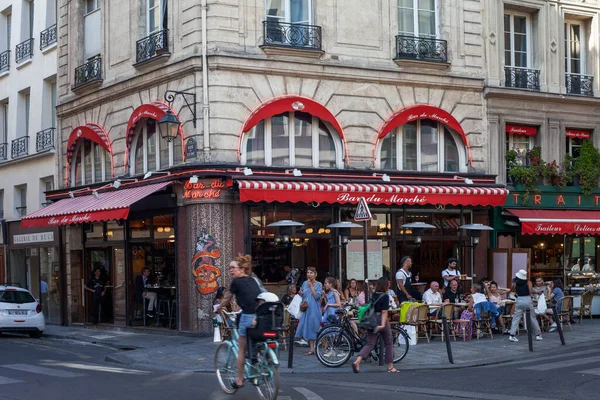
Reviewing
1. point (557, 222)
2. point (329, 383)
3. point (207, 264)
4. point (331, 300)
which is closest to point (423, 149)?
point (557, 222)

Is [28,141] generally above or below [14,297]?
above

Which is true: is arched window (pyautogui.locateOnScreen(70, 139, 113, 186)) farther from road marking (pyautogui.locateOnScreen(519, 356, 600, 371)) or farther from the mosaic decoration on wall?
road marking (pyautogui.locateOnScreen(519, 356, 600, 371))

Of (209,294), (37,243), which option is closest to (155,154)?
(209,294)

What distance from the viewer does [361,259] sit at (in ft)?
71.4

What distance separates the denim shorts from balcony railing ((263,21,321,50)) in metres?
10.9

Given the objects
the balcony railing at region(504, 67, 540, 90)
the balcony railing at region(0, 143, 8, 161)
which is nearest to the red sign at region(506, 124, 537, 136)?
the balcony railing at region(504, 67, 540, 90)

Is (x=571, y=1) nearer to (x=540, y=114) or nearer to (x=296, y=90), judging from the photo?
(x=540, y=114)

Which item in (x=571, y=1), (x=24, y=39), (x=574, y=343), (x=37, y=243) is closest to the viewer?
(x=574, y=343)

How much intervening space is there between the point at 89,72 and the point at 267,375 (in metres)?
16.0

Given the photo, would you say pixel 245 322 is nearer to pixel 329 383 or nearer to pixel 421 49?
pixel 329 383

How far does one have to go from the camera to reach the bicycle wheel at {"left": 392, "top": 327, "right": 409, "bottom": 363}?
15.2 m

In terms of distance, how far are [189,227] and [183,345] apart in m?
2.91

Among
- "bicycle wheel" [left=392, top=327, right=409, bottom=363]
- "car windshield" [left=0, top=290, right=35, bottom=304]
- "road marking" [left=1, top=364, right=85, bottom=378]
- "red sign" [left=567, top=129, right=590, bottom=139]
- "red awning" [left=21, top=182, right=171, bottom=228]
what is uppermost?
"red sign" [left=567, top=129, right=590, bottom=139]

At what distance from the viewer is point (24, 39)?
30.4 metres
